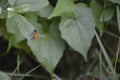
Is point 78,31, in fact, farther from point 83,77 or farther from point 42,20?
point 83,77

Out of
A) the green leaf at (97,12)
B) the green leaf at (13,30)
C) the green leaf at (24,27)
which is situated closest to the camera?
the green leaf at (24,27)

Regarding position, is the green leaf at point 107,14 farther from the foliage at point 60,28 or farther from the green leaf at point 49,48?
the green leaf at point 49,48

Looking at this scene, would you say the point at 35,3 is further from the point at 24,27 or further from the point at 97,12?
the point at 97,12

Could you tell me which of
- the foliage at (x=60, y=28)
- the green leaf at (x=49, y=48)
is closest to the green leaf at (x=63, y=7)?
the foliage at (x=60, y=28)

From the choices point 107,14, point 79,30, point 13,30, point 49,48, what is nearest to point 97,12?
point 107,14

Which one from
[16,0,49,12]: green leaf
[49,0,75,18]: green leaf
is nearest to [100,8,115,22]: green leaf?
[49,0,75,18]: green leaf

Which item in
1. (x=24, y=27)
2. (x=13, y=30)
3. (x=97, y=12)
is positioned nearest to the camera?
(x=24, y=27)

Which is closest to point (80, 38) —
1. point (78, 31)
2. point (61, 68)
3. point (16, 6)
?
point (78, 31)
